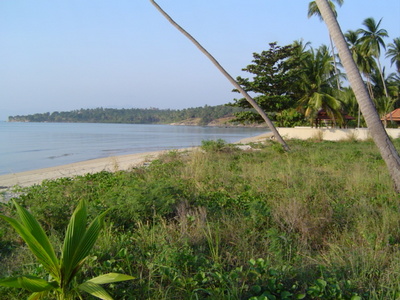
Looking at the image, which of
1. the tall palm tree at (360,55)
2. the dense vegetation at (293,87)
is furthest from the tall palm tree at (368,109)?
the tall palm tree at (360,55)

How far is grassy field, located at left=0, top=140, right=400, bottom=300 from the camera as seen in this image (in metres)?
2.83

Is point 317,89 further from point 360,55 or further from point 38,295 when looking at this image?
point 38,295

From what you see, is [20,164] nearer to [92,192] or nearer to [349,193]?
[92,192]

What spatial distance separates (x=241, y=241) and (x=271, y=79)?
23.2m

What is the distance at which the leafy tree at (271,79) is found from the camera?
83.1ft

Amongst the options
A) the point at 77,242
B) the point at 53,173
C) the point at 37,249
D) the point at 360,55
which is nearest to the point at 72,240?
the point at 77,242

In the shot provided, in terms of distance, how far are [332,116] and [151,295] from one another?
2633 centimetres

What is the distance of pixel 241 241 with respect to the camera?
12.3ft

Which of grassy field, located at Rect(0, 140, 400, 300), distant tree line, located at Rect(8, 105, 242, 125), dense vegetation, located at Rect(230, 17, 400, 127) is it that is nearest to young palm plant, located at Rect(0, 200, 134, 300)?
grassy field, located at Rect(0, 140, 400, 300)

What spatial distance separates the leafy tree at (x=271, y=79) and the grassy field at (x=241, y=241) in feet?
62.9

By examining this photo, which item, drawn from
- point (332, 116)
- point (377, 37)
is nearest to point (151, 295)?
point (332, 116)

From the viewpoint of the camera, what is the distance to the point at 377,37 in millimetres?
35281

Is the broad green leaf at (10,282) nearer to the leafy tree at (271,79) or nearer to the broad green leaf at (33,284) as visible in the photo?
the broad green leaf at (33,284)

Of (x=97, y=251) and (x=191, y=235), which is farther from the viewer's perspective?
(x=191, y=235)
